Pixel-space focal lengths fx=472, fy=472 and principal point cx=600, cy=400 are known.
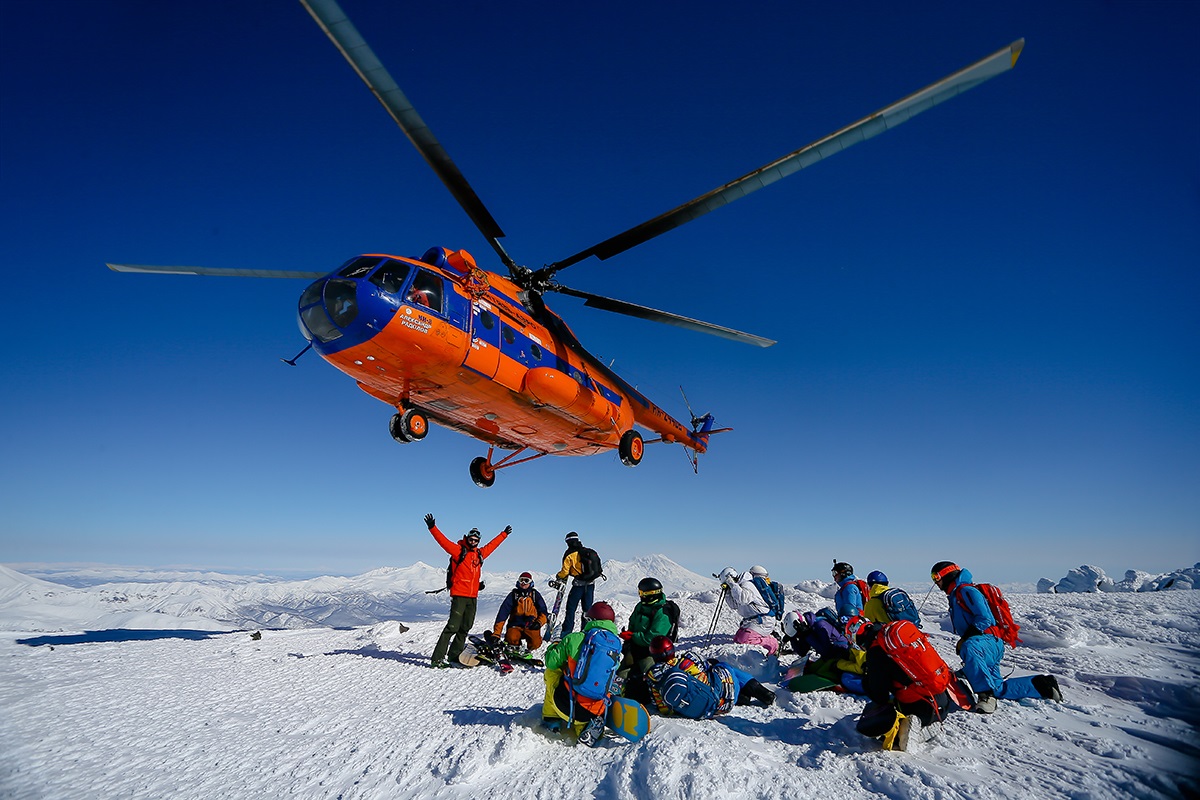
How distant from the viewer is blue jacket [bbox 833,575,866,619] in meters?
7.33

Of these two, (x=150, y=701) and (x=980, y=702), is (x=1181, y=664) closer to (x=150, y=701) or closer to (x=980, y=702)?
(x=980, y=702)

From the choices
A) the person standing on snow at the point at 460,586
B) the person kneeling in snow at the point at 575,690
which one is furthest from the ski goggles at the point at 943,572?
the person standing on snow at the point at 460,586

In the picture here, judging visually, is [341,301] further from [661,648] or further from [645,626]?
[661,648]

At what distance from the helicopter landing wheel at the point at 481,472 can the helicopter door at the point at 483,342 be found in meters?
4.03

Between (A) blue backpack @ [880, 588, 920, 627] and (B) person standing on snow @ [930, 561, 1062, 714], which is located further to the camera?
(A) blue backpack @ [880, 588, 920, 627]

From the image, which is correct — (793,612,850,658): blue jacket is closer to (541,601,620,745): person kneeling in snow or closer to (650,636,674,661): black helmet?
(650,636,674,661): black helmet

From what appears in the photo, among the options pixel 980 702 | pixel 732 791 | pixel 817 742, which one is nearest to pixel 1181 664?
pixel 980 702

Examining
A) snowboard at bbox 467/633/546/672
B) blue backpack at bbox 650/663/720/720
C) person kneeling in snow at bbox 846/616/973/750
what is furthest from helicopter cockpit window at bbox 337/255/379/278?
person kneeling in snow at bbox 846/616/973/750

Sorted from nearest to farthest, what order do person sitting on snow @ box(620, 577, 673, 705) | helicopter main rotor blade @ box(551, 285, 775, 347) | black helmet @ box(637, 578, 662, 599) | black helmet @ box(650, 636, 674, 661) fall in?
black helmet @ box(650, 636, 674, 661), person sitting on snow @ box(620, 577, 673, 705), black helmet @ box(637, 578, 662, 599), helicopter main rotor blade @ box(551, 285, 775, 347)

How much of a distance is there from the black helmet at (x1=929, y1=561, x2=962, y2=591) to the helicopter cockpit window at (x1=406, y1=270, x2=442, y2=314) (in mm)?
8026

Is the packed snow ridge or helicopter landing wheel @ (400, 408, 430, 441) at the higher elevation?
helicopter landing wheel @ (400, 408, 430, 441)

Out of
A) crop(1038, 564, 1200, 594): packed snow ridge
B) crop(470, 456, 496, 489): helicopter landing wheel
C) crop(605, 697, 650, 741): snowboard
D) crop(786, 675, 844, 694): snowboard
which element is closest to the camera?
crop(605, 697, 650, 741): snowboard

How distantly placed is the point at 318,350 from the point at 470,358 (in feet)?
8.28

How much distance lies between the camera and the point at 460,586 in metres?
7.51
